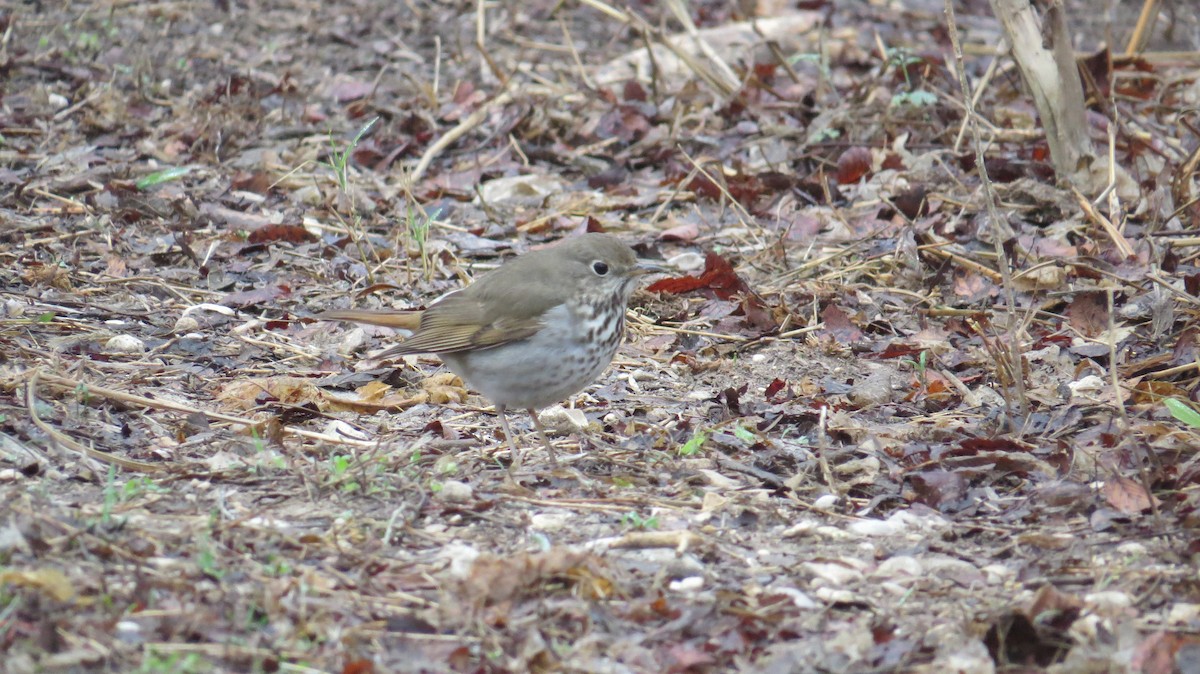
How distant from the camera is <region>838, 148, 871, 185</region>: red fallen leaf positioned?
287 inches

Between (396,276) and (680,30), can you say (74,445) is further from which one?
(680,30)

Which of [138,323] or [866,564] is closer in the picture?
[866,564]

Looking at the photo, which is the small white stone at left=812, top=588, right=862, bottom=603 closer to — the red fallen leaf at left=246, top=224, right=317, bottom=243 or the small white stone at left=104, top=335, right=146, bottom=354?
the small white stone at left=104, top=335, right=146, bottom=354

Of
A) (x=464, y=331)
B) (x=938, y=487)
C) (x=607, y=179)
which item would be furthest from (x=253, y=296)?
(x=938, y=487)

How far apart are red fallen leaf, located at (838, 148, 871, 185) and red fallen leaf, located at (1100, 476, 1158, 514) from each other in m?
3.53

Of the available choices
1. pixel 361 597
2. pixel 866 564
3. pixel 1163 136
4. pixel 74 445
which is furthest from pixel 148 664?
pixel 1163 136

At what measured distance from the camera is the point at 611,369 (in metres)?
5.69

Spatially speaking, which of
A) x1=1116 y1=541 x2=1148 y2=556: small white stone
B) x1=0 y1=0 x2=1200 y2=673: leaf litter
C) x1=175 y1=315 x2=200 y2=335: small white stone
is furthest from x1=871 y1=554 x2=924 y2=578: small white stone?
x1=175 y1=315 x2=200 y2=335: small white stone

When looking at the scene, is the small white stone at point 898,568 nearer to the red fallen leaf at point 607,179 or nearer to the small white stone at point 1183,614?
the small white stone at point 1183,614

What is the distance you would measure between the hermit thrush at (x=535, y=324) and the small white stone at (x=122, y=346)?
39.2 inches

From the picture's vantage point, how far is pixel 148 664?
2.87 meters

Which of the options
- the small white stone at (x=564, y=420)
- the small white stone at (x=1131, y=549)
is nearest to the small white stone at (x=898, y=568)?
the small white stone at (x=1131, y=549)

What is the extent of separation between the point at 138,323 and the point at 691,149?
358 centimetres

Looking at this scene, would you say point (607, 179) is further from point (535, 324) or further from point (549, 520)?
point (549, 520)
